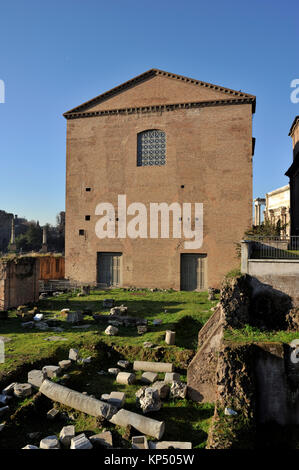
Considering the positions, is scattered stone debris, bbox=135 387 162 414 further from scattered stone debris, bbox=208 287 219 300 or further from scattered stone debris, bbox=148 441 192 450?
scattered stone debris, bbox=208 287 219 300

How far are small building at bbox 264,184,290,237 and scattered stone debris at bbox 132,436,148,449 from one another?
22.9 meters

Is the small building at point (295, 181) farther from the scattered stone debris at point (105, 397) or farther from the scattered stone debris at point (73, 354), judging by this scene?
the scattered stone debris at point (105, 397)

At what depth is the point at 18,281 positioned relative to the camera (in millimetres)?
14031

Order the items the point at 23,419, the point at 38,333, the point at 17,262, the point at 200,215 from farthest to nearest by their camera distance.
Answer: the point at 200,215, the point at 17,262, the point at 38,333, the point at 23,419

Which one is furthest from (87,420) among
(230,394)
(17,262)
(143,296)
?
(143,296)

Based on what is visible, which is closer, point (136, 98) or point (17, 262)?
point (17, 262)

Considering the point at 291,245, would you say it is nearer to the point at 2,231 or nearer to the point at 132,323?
the point at 132,323

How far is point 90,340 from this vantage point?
9508 mm

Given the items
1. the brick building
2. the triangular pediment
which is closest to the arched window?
the brick building

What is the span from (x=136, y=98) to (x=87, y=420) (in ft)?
57.9

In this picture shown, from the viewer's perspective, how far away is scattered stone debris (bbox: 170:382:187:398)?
7043 mm

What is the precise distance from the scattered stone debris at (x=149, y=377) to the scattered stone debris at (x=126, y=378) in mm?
233

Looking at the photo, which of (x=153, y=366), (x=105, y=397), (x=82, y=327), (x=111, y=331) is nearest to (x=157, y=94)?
(x=82, y=327)

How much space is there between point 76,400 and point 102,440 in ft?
3.89
